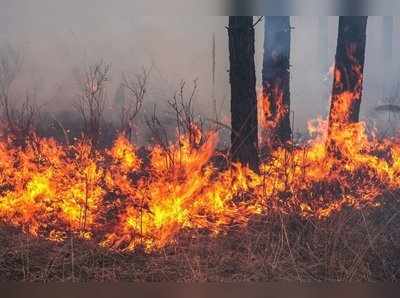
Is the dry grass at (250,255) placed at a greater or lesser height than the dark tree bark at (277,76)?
lesser

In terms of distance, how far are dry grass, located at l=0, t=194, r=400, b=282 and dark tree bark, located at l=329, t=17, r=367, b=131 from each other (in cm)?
52

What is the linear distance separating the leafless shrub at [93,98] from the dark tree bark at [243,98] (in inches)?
26.6

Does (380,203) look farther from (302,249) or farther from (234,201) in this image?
(234,201)

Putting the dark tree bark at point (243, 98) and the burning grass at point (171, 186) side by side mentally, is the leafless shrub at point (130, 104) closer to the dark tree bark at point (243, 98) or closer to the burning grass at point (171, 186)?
the burning grass at point (171, 186)

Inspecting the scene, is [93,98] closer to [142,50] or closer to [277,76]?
→ [142,50]

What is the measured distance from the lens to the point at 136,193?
298 cm

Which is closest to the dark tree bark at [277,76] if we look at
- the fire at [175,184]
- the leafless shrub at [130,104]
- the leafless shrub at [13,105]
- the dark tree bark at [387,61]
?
the fire at [175,184]

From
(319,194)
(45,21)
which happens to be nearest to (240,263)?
(319,194)

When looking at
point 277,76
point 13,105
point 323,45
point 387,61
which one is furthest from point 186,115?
point 387,61

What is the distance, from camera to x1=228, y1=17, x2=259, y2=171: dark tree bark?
2953 mm

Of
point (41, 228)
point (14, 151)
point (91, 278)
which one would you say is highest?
point (14, 151)

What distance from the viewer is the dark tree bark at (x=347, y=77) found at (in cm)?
293

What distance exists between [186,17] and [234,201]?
1.01 metres

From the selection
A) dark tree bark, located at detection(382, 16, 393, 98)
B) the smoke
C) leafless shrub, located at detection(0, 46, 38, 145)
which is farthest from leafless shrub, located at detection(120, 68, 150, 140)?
dark tree bark, located at detection(382, 16, 393, 98)
